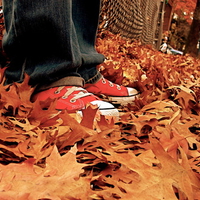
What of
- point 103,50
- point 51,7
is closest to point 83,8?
point 51,7

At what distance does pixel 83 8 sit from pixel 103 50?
121 cm

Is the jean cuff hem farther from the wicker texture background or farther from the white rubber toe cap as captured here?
the wicker texture background

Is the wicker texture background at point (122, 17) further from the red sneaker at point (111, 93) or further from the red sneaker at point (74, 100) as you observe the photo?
the red sneaker at point (74, 100)

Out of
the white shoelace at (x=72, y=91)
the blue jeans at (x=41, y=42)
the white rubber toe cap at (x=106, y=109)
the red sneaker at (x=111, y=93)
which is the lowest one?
the red sneaker at (x=111, y=93)

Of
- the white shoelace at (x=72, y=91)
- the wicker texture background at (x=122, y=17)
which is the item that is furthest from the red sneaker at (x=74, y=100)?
the wicker texture background at (x=122, y=17)

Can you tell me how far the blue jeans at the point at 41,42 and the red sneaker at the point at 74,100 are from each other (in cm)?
5

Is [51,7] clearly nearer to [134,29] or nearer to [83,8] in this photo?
[83,8]

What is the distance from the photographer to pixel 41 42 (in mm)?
1016

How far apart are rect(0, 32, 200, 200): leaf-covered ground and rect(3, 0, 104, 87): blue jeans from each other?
0.42 feet

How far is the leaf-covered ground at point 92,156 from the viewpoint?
46cm

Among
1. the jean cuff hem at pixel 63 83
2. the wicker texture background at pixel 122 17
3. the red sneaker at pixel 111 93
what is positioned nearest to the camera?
the jean cuff hem at pixel 63 83

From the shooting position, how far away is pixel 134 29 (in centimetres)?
462

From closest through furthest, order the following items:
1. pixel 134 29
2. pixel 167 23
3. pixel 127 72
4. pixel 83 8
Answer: pixel 83 8 → pixel 127 72 → pixel 134 29 → pixel 167 23

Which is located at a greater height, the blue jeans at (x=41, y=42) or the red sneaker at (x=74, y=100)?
the blue jeans at (x=41, y=42)
